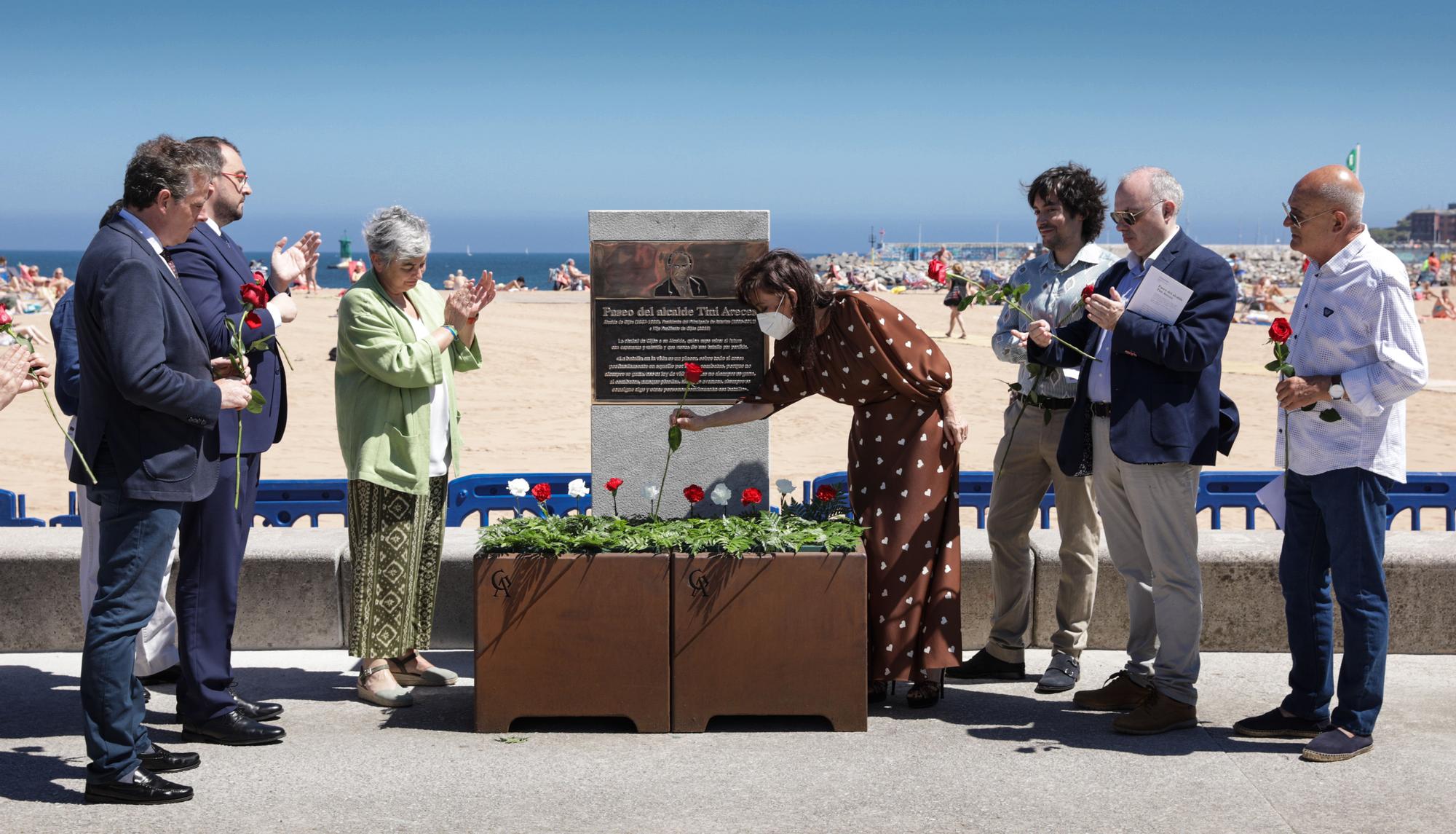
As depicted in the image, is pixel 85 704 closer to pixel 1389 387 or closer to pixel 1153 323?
pixel 1153 323

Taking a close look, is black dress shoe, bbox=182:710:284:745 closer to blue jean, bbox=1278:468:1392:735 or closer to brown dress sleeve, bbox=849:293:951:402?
brown dress sleeve, bbox=849:293:951:402

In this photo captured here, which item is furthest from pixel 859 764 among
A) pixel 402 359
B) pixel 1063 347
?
pixel 402 359

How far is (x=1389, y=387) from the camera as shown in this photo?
14.2 ft

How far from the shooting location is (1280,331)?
4359mm

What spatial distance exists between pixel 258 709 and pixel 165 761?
0.53 metres

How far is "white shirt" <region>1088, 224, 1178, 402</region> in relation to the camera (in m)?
4.89

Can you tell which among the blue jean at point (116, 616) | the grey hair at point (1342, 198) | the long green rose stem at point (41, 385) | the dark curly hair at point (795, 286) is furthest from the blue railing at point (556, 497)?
the blue jean at point (116, 616)

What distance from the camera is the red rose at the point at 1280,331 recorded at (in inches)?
171

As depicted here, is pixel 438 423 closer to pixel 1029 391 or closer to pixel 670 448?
pixel 670 448

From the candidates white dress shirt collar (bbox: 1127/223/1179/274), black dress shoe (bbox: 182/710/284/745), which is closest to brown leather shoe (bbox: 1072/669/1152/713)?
white dress shirt collar (bbox: 1127/223/1179/274)

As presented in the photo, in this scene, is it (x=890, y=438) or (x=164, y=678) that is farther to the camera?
(x=164, y=678)

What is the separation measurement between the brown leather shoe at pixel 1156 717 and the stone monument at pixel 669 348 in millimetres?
1562

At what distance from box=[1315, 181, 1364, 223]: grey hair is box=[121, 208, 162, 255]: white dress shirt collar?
3.61 metres

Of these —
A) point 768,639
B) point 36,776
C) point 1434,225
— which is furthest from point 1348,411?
point 1434,225
